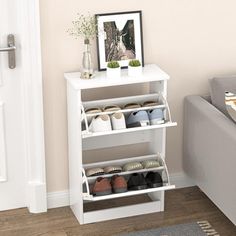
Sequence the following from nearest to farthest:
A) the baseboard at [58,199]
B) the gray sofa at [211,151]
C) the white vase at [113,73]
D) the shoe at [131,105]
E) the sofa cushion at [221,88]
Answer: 1. the gray sofa at [211,151]
2. the white vase at [113,73]
3. the shoe at [131,105]
4. the sofa cushion at [221,88]
5. the baseboard at [58,199]

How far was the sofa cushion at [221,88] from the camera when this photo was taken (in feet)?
11.9

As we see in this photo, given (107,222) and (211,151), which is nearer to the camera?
(211,151)

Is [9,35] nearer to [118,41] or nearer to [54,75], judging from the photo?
[54,75]

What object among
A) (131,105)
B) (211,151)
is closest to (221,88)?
(211,151)

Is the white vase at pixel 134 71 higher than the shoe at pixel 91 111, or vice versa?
the white vase at pixel 134 71

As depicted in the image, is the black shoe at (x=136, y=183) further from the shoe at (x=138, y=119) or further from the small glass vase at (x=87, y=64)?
the small glass vase at (x=87, y=64)

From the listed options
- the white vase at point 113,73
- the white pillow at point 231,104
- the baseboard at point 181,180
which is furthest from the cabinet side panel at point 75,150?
the white pillow at point 231,104

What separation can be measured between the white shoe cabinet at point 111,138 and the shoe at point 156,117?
25 mm

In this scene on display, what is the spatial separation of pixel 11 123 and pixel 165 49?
97 centimetres

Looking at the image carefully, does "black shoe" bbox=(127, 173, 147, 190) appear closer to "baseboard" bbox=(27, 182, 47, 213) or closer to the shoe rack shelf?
the shoe rack shelf

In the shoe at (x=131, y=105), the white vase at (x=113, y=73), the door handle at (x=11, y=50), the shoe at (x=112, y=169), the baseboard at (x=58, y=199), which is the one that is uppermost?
the door handle at (x=11, y=50)

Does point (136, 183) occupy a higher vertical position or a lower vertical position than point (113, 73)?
lower

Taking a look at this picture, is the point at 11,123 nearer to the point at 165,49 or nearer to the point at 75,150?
the point at 75,150

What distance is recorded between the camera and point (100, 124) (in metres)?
3.39
